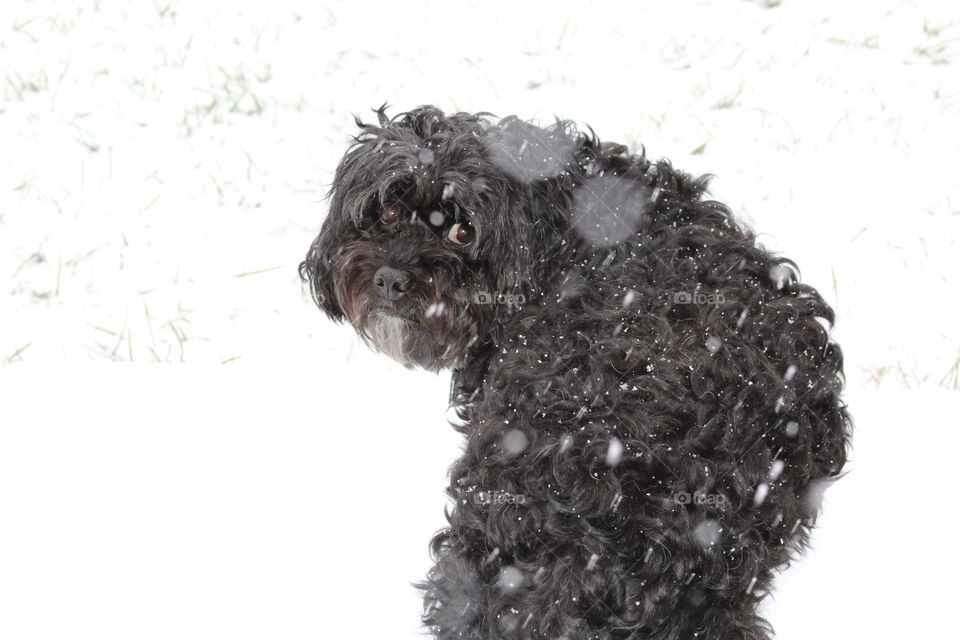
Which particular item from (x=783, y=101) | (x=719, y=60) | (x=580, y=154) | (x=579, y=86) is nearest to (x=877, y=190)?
(x=783, y=101)

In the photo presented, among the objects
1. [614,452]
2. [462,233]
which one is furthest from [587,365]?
[462,233]

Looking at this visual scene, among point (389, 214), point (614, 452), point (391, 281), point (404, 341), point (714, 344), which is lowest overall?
point (404, 341)

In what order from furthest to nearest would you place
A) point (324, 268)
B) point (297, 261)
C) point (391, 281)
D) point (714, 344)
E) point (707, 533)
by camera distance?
point (297, 261) → point (324, 268) → point (391, 281) → point (714, 344) → point (707, 533)

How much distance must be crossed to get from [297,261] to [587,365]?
3.67 metres

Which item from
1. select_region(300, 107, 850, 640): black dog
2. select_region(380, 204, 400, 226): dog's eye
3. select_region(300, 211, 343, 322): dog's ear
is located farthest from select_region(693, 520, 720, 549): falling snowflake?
select_region(300, 211, 343, 322): dog's ear

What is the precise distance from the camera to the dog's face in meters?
2.84

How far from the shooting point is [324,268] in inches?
130

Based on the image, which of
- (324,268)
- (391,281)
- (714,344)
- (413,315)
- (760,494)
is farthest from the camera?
(324,268)

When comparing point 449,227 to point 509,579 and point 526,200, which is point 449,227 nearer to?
point 526,200

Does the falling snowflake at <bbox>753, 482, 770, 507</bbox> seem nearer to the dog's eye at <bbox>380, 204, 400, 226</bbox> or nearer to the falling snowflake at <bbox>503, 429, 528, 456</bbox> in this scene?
the falling snowflake at <bbox>503, 429, 528, 456</bbox>

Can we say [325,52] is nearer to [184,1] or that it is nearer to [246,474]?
[184,1]

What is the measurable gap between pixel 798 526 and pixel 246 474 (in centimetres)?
232

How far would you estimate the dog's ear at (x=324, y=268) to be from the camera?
3.22 m

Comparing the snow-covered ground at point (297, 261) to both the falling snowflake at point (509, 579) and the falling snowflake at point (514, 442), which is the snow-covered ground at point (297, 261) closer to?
the falling snowflake at point (509, 579)
